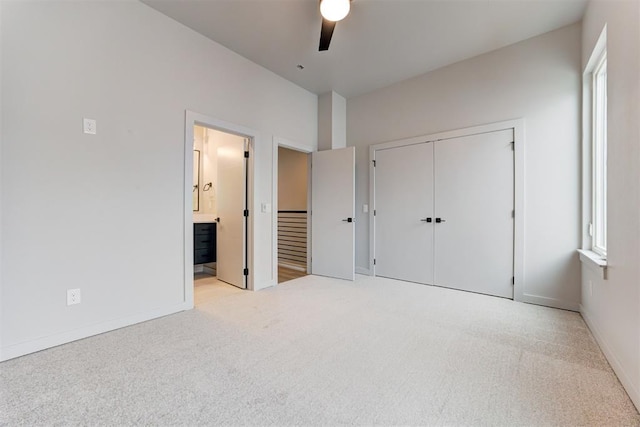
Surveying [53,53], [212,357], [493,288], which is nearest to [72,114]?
[53,53]

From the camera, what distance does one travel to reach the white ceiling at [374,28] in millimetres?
2500

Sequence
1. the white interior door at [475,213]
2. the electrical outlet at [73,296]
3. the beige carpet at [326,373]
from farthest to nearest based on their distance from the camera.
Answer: the white interior door at [475,213]
the electrical outlet at [73,296]
the beige carpet at [326,373]

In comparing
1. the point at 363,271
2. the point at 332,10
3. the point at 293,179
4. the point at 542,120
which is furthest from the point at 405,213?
the point at 332,10

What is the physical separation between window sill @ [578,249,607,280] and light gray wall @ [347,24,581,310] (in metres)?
0.28

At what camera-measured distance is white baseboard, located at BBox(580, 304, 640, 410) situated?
1.45 m

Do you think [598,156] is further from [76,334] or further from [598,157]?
[76,334]

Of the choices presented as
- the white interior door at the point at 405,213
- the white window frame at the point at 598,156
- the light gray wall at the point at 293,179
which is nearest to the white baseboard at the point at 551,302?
the white window frame at the point at 598,156

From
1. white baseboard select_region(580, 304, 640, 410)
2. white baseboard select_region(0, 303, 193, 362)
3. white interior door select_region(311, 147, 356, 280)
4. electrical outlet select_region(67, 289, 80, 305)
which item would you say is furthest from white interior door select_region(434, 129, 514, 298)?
electrical outlet select_region(67, 289, 80, 305)

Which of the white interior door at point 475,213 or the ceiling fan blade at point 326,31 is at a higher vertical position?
the ceiling fan blade at point 326,31

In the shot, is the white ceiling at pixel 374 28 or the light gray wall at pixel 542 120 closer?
the white ceiling at pixel 374 28

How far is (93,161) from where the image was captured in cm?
222

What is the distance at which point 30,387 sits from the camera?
5.13 feet

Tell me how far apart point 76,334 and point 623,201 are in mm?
3932

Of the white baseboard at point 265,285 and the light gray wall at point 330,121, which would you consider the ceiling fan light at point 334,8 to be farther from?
the white baseboard at point 265,285
